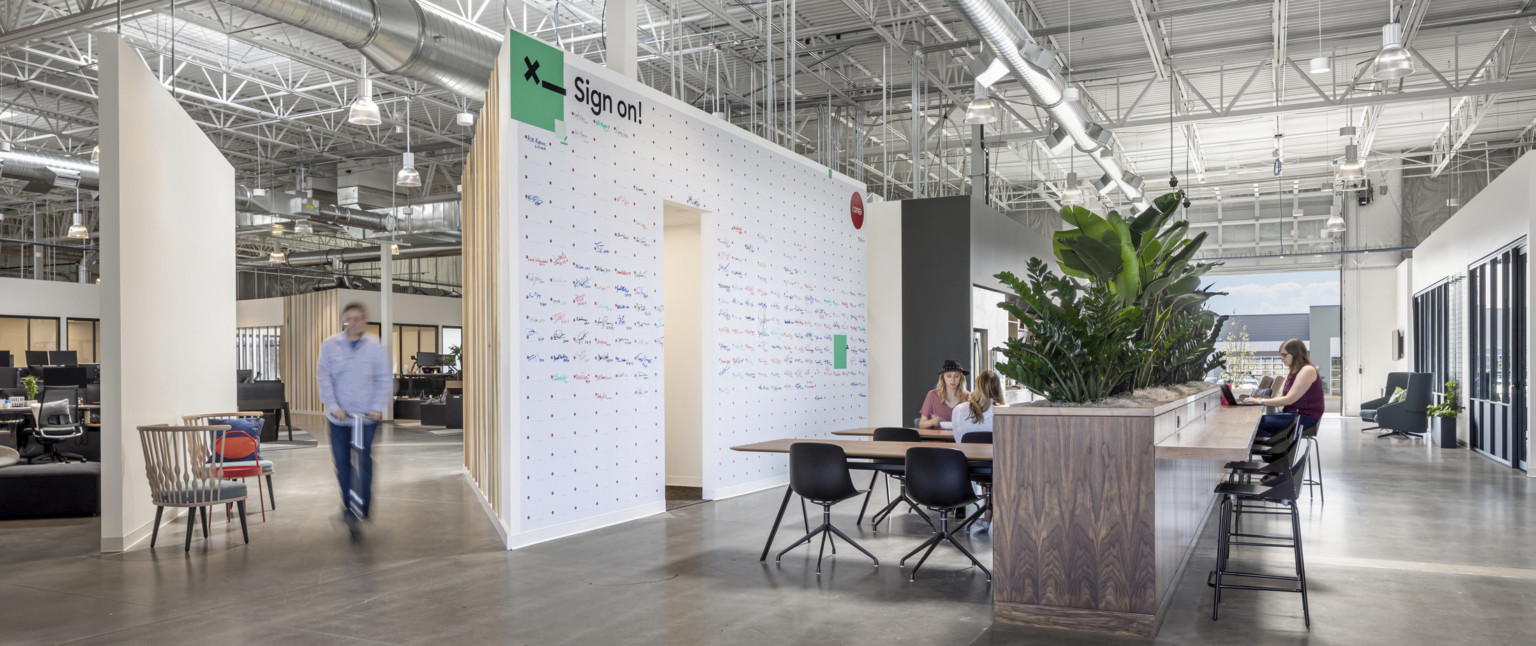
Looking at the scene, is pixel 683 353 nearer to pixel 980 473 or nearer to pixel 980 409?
pixel 980 409

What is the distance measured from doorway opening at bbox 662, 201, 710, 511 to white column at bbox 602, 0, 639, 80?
1.50 metres

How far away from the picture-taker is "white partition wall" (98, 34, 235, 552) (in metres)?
5.87

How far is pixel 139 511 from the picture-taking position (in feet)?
20.6

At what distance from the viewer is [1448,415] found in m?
12.7

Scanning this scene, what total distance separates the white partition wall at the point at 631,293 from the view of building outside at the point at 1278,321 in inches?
587

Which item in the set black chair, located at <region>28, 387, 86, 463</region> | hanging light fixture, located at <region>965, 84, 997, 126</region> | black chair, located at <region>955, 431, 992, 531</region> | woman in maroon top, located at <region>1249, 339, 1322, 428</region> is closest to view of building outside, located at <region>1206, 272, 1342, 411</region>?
hanging light fixture, located at <region>965, 84, 997, 126</region>

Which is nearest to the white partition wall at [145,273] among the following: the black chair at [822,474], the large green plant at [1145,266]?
the black chair at [822,474]

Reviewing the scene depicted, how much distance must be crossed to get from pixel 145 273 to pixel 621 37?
3.68m

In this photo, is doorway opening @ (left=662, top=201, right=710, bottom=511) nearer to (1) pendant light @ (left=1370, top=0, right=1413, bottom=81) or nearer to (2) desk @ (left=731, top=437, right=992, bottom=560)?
(2) desk @ (left=731, top=437, right=992, bottom=560)

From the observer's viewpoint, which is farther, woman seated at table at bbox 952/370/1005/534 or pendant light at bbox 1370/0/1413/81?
pendant light at bbox 1370/0/1413/81

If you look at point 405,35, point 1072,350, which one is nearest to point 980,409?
point 1072,350

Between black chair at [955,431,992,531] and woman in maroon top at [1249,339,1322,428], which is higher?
woman in maroon top at [1249,339,1322,428]

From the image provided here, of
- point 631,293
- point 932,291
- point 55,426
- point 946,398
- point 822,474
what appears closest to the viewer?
point 822,474

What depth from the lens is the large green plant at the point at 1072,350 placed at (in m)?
4.39
